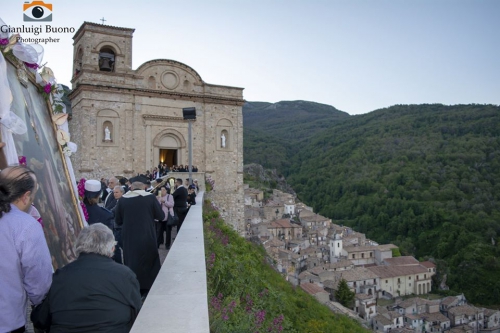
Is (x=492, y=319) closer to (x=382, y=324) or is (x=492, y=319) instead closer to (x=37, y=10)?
(x=382, y=324)

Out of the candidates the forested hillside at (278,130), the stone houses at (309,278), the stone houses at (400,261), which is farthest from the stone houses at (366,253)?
the forested hillside at (278,130)

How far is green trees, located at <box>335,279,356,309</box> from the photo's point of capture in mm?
40562

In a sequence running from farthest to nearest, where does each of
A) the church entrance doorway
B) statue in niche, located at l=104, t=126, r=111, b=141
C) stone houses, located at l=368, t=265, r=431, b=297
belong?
stone houses, located at l=368, t=265, r=431, b=297 → the church entrance doorway → statue in niche, located at l=104, t=126, r=111, b=141

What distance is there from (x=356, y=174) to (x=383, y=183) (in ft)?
24.0

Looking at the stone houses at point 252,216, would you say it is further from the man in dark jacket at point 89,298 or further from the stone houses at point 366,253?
the man in dark jacket at point 89,298

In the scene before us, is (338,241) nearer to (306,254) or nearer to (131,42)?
(306,254)

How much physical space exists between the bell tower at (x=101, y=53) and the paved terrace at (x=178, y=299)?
55.4 feet

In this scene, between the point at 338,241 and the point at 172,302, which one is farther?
the point at 338,241

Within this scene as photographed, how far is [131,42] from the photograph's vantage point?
68.4ft

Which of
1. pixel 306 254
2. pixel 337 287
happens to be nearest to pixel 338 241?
pixel 306 254

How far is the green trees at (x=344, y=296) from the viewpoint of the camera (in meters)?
40.6

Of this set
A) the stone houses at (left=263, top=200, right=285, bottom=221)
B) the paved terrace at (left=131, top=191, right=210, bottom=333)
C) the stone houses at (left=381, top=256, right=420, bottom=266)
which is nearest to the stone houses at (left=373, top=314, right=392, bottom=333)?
the stone houses at (left=381, top=256, right=420, bottom=266)

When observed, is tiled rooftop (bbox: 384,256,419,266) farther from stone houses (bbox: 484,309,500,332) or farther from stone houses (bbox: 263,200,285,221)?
stone houses (bbox: 263,200,285,221)

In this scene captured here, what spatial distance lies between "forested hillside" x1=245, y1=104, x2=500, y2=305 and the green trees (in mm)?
17192
